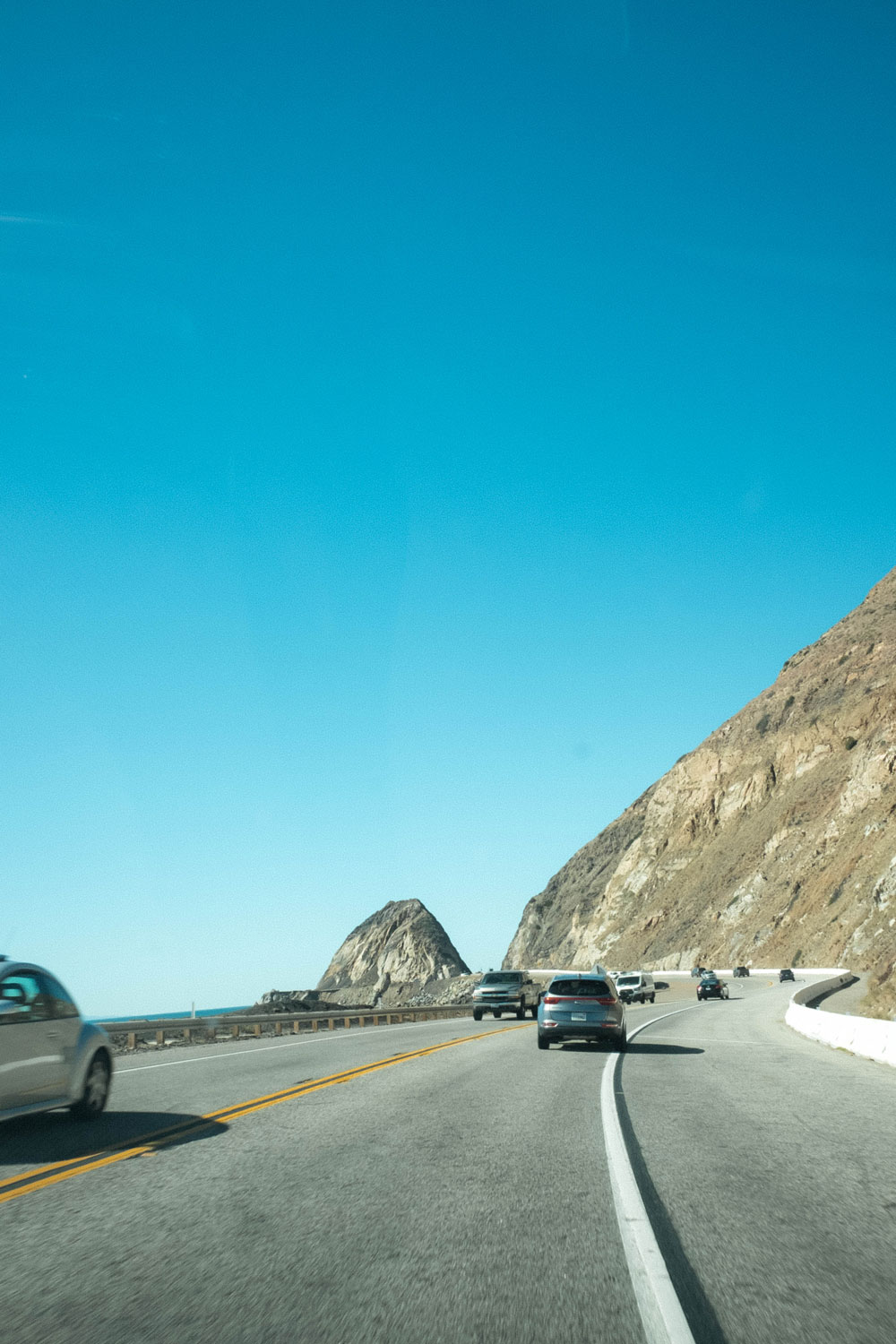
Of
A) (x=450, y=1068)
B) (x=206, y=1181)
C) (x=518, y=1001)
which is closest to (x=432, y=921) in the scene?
(x=518, y=1001)

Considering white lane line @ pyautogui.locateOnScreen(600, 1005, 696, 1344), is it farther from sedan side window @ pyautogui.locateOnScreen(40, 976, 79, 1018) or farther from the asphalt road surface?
sedan side window @ pyautogui.locateOnScreen(40, 976, 79, 1018)

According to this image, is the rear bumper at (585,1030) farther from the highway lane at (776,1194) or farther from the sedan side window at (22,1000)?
the sedan side window at (22,1000)

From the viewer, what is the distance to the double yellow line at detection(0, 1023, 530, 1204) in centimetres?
738

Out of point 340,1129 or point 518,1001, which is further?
point 518,1001

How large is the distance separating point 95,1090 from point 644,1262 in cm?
644

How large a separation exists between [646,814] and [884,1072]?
338 ft

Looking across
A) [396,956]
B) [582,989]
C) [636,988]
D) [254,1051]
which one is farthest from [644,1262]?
[396,956]

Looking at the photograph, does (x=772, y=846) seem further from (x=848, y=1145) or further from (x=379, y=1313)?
(x=379, y=1313)

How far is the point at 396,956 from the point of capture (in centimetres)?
14038

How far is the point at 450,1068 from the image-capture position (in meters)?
17.0

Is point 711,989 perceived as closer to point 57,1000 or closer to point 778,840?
point 778,840

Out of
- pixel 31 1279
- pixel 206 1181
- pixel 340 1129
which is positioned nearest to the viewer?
pixel 31 1279

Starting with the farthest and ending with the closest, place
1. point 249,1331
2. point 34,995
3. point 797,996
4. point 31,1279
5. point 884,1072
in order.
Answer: point 797,996 < point 884,1072 < point 34,995 < point 31,1279 < point 249,1331

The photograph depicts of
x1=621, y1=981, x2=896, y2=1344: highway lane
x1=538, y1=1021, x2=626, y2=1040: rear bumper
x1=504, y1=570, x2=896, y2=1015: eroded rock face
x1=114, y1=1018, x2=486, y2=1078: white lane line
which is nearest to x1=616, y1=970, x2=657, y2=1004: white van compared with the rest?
x1=504, y1=570, x2=896, y2=1015: eroded rock face
